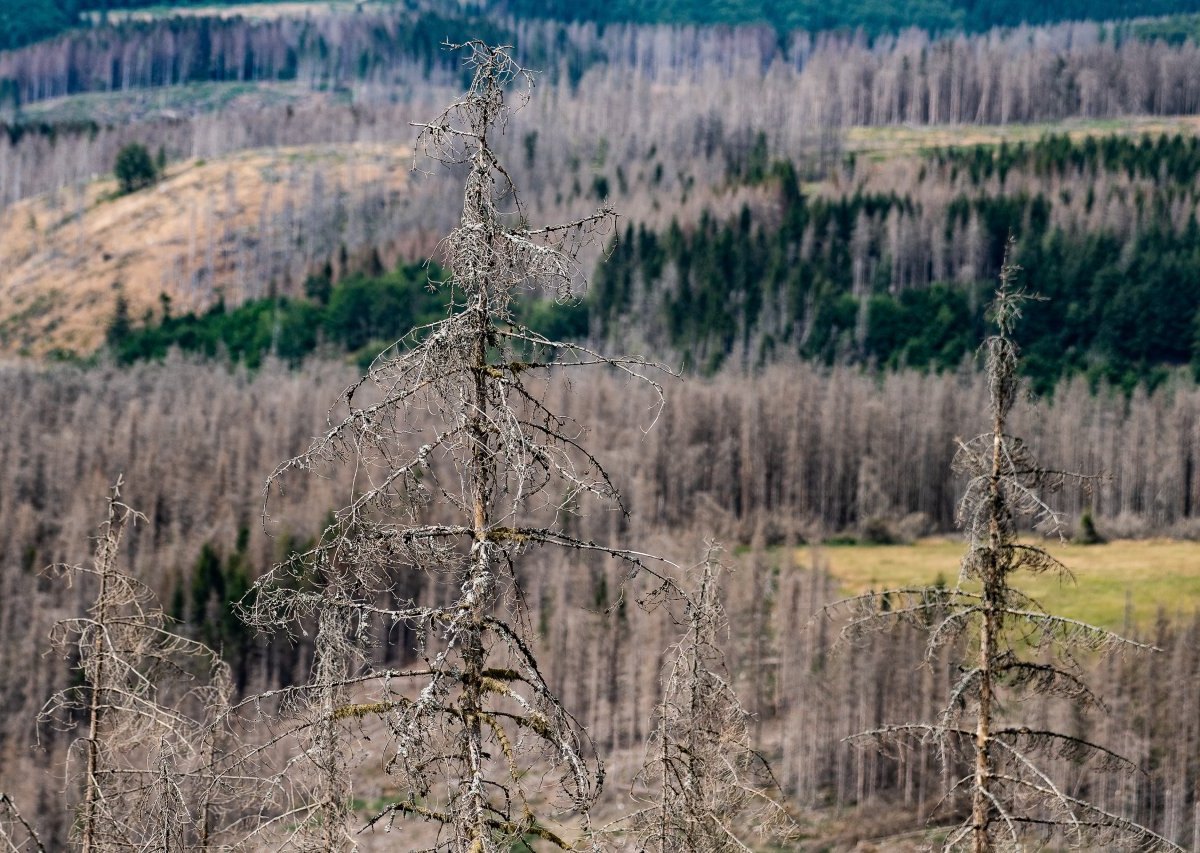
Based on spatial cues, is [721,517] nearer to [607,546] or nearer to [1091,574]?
[1091,574]

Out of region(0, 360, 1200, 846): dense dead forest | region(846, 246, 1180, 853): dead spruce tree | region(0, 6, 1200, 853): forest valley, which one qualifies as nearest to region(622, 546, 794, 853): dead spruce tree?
region(0, 6, 1200, 853): forest valley

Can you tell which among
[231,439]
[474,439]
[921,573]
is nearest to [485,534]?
[474,439]

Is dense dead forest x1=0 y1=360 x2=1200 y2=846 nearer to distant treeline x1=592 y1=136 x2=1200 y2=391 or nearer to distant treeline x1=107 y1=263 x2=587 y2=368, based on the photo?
distant treeline x1=107 y1=263 x2=587 y2=368

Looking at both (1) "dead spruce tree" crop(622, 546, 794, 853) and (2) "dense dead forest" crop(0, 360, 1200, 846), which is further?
(2) "dense dead forest" crop(0, 360, 1200, 846)

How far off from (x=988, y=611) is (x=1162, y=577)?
91.4m

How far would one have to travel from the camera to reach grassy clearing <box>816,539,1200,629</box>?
9419 cm

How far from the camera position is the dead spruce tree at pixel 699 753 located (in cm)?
1800

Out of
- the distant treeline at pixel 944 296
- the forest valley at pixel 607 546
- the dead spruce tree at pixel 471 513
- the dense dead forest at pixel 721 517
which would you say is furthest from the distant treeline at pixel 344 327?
the dead spruce tree at pixel 471 513

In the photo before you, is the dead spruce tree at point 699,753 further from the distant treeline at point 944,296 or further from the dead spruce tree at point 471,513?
the distant treeline at point 944,296

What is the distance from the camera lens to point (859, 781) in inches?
3167

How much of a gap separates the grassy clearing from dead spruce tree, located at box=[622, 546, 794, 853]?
69.7m

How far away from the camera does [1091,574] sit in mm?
103250

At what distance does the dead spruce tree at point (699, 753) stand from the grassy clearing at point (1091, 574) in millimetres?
69676

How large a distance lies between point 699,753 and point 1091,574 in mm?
88649
